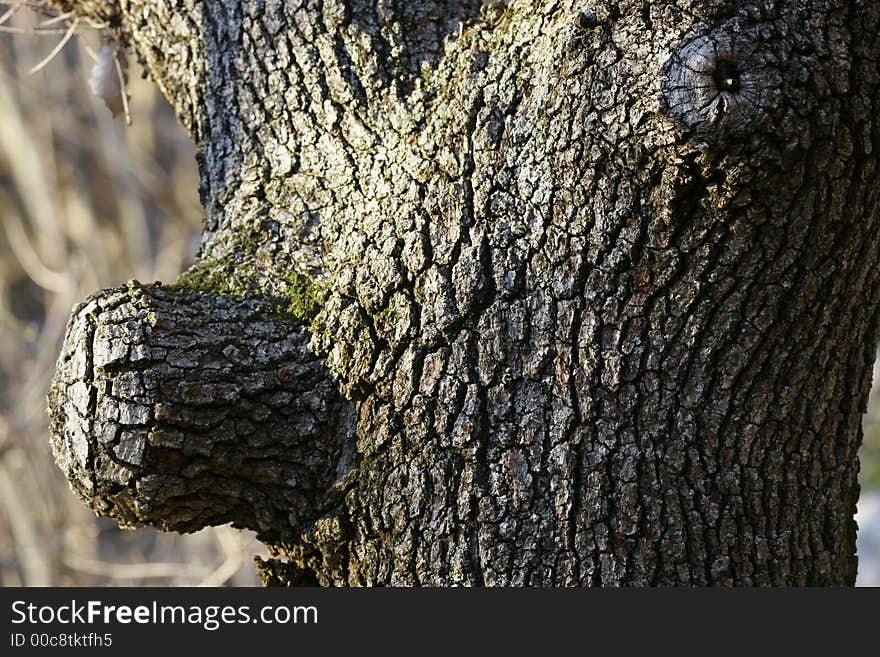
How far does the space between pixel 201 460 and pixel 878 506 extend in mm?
4542

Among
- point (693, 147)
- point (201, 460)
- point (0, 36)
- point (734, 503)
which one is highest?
point (0, 36)

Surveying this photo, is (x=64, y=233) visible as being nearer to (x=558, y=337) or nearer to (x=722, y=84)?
(x=558, y=337)

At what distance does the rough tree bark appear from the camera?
1.22 meters

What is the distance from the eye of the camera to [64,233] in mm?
4645

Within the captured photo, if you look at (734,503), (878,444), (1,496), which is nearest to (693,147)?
(734,503)

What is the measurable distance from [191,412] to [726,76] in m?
0.91

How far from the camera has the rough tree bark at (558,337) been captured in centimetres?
122

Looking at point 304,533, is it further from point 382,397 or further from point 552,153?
point 552,153

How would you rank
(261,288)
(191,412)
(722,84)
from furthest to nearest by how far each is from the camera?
(261,288) → (191,412) → (722,84)

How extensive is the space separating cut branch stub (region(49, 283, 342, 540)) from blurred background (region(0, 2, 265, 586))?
10.2 feet

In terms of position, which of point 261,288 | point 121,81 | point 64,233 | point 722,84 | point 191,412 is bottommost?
point 191,412

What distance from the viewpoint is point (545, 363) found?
1.28 metres

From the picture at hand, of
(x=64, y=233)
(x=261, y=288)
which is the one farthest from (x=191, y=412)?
(x=64, y=233)

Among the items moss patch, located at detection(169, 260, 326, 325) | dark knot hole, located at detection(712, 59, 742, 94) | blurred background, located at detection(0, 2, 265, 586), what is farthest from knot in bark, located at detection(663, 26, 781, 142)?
blurred background, located at detection(0, 2, 265, 586)
